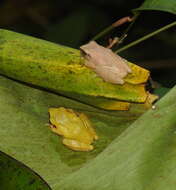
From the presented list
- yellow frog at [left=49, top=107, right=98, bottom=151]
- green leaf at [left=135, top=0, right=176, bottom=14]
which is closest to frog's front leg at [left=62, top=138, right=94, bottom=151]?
yellow frog at [left=49, top=107, right=98, bottom=151]

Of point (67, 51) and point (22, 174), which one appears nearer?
point (22, 174)

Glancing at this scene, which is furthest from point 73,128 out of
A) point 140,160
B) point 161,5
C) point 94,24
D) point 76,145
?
point 94,24

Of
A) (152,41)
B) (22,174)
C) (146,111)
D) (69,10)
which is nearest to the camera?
(22,174)

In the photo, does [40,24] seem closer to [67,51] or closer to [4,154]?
[67,51]

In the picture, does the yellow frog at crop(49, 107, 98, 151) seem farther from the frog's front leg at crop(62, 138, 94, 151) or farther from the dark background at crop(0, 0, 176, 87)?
the dark background at crop(0, 0, 176, 87)

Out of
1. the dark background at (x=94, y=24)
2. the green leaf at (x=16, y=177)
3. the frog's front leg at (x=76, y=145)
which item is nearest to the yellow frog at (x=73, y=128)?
the frog's front leg at (x=76, y=145)

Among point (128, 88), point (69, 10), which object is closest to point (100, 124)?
point (128, 88)
